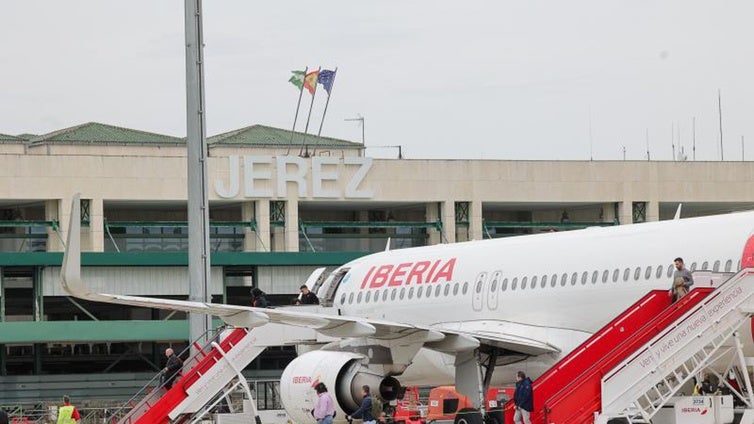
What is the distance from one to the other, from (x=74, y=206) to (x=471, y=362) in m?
8.47

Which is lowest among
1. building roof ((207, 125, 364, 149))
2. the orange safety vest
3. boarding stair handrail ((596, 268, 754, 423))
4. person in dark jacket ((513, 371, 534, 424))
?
the orange safety vest

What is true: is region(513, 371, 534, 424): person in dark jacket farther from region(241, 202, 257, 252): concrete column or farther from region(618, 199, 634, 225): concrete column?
region(618, 199, 634, 225): concrete column

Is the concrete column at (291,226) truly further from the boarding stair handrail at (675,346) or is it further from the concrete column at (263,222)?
the boarding stair handrail at (675,346)

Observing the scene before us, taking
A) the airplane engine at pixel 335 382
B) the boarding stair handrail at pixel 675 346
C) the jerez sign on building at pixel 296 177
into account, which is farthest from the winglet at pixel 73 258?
the jerez sign on building at pixel 296 177

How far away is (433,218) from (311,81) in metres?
7.50

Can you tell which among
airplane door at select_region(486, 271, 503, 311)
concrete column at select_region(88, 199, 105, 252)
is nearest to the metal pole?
airplane door at select_region(486, 271, 503, 311)

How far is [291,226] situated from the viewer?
177ft

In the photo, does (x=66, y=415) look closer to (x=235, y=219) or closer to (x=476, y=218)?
(x=476, y=218)

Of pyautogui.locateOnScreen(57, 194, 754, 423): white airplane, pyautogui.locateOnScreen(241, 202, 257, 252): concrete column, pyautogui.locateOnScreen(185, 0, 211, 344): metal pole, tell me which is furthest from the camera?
pyautogui.locateOnScreen(241, 202, 257, 252): concrete column

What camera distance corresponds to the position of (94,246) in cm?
5156

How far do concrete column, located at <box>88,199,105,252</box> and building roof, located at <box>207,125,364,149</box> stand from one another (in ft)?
42.9

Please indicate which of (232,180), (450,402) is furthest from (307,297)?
(232,180)

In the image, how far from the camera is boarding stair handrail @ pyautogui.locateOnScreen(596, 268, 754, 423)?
22.5 metres

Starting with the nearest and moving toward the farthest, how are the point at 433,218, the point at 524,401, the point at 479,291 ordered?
the point at 524,401, the point at 479,291, the point at 433,218
